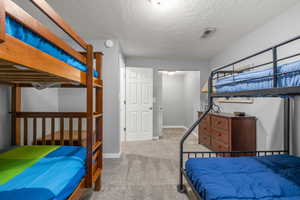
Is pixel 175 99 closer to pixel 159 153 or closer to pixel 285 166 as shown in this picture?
pixel 159 153

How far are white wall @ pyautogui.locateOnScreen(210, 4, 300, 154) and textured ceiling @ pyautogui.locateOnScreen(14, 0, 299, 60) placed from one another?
0.39 ft

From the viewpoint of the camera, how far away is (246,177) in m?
1.25

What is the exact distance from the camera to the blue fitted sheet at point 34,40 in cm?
66

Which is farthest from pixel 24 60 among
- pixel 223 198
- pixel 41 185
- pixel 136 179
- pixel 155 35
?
pixel 155 35

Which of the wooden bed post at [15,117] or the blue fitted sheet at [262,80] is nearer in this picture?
the blue fitted sheet at [262,80]

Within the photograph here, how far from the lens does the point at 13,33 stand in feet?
2.23

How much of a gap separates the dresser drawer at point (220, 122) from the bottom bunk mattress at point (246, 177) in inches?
41.0

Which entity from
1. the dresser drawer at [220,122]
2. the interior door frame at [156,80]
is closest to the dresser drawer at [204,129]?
the dresser drawer at [220,122]

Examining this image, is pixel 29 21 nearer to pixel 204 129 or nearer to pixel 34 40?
pixel 34 40

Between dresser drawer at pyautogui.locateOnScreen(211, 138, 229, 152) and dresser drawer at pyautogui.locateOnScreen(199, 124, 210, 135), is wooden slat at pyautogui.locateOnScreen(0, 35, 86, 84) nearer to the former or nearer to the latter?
dresser drawer at pyautogui.locateOnScreen(211, 138, 229, 152)

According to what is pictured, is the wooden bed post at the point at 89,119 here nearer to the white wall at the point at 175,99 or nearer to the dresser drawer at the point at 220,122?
the dresser drawer at the point at 220,122

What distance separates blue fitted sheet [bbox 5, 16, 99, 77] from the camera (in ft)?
2.18

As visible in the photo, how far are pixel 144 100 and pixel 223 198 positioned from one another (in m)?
3.42

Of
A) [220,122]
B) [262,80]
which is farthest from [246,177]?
[220,122]
